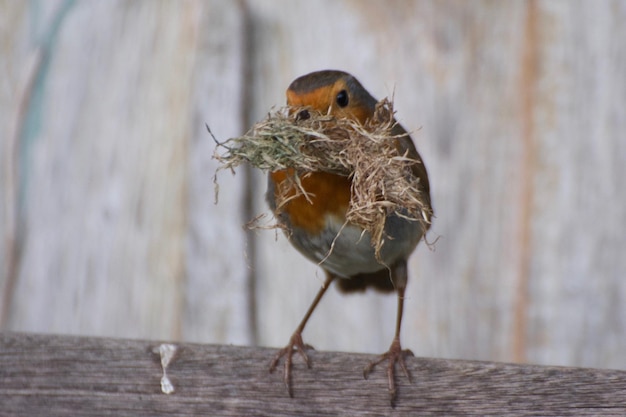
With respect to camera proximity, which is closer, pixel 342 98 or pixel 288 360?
pixel 288 360

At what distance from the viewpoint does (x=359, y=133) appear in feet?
6.20

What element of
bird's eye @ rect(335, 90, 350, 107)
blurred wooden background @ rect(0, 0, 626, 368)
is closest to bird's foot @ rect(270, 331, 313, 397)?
bird's eye @ rect(335, 90, 350, 107)

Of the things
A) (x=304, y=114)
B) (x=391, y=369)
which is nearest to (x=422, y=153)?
(x=304, y=114)

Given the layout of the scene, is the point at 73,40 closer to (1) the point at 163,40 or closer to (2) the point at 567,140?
(1) the point at 163,40

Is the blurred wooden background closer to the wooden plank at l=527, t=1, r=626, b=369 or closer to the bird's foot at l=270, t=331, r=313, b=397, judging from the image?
the wooden plank at l=527, t=1, r=626, b=369

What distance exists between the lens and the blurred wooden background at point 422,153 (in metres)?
2.67

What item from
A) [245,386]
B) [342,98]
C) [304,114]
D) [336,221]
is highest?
[342,98]

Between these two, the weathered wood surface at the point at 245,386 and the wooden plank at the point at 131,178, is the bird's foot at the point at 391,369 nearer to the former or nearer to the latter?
the weathered wood surface at the point at 245,386

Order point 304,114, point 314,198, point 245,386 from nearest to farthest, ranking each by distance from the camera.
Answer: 1. point 245,386
2. point 304,114
3. point 314,198

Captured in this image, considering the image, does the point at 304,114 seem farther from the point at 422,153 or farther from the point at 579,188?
the point at 579,188

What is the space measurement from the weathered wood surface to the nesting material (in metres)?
0.26

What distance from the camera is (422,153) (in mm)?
2748

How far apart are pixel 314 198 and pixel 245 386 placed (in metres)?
0.52

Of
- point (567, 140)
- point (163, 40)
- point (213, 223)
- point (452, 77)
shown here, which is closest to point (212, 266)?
point (213, 223)
